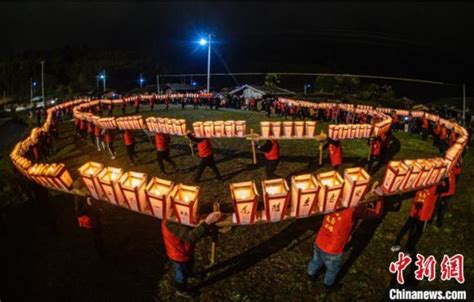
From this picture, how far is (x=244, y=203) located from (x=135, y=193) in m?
2.19

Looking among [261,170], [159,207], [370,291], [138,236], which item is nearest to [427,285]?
[370,291]

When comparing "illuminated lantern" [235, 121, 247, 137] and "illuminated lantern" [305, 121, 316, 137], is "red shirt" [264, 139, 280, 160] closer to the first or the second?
"illuminated lantern" [305, 121, 316, 137]

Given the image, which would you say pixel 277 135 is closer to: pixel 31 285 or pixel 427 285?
pixel 427 285

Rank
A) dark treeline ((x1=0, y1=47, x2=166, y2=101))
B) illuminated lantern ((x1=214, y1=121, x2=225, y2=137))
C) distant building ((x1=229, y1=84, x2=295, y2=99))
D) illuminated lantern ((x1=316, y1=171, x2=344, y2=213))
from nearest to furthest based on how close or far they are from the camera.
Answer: illuminated lantern ((x1=316, y1=171, x2=344, y2=213)) < illuminated lantern ((x1=214, y1=121, x2=225, y2=137)) < distant building ((x1=229, y1=84, x2=295, y2=99)) < dark treeline ((x1=0, y1=47, x2=166, y2=101))

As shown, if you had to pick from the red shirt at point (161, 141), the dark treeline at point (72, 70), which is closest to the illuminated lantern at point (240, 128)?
the red shirt at point (161, 141)

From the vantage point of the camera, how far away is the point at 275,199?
6.03 m

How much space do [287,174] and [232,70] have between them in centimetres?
8376

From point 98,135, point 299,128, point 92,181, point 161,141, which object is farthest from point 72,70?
point 92,181

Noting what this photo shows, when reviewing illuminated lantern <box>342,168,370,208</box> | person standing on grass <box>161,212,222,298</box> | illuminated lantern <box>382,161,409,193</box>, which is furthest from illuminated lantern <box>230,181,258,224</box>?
illuminated lantern <box>382,161,409,193</box>

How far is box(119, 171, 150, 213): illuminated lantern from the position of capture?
6523 millimetres

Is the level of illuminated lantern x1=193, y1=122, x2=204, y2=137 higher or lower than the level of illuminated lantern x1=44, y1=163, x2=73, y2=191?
higher

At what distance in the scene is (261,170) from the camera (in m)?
15.2

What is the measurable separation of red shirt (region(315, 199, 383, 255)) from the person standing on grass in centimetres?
213

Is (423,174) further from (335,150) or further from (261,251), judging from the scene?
(335,150)
